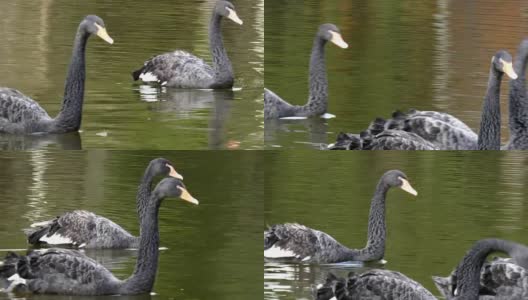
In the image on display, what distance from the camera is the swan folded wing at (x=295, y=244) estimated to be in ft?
28.3

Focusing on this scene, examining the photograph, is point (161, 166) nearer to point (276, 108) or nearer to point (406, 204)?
point (276, 108)

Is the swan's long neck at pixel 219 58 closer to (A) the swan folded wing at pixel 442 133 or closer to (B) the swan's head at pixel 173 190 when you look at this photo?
(A) the swan folded wing at pixel 442 133

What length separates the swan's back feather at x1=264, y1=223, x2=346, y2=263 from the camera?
28.3 feet

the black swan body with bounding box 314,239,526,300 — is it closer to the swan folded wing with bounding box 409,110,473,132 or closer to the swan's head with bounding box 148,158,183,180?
the swan folded wing with bounding box 409,110,473,132

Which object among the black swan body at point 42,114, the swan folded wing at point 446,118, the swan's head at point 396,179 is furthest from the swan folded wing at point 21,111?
the swan folded wing at point 446,118

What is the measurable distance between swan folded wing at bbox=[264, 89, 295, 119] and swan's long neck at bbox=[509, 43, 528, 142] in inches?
53.8

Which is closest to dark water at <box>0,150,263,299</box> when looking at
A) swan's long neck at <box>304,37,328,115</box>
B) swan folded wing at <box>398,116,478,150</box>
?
swan's long neck at <box>304,37,328,115</box>

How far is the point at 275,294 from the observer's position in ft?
24.9

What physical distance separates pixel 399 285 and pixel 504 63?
1.61 meters

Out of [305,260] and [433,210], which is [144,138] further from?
[433,210]

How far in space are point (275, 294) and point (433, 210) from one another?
2.38 meters

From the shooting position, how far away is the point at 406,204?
33.6 feet

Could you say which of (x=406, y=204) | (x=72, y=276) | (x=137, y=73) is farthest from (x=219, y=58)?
(x=72, y=276)

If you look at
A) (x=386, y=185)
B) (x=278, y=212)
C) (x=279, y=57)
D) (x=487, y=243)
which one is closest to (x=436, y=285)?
(x=487, y=243)
